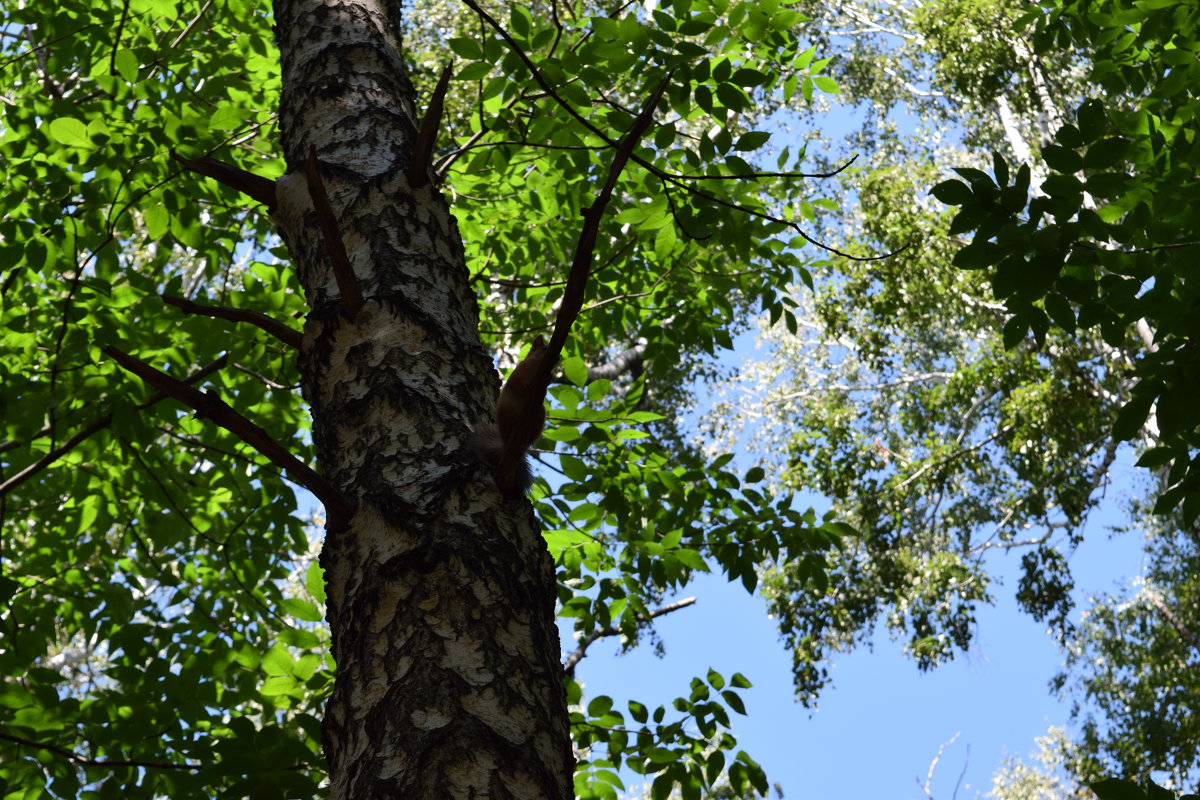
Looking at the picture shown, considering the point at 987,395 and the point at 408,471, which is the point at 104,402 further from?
the point at 987,395

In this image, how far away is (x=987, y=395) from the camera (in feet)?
43.8

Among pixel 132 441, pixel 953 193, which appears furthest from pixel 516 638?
pixel 132 441

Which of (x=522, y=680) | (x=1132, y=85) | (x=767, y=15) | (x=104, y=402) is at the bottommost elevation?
(x=522, y=680)

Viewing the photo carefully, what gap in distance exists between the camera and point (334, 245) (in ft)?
5.85

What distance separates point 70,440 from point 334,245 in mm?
2041

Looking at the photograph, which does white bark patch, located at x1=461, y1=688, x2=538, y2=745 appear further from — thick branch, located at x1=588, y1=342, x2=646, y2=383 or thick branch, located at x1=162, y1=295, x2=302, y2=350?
thick branch, located at x1=588, y1=342, x2=646, y2=383

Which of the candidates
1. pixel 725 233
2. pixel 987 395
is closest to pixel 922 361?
pixel 987 395

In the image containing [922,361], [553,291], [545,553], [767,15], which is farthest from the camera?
[922,361]

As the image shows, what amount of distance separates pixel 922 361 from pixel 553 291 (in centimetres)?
1501

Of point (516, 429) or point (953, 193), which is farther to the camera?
point (953, 193)

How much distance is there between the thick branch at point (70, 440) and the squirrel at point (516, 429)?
5.50ft

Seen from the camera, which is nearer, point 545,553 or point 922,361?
point 545,553

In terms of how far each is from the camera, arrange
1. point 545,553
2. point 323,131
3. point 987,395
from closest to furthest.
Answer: point 545,553 < point 323,131 < point 987,395

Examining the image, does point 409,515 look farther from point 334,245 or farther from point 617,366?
point 617,366
